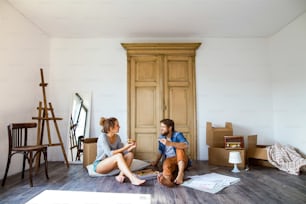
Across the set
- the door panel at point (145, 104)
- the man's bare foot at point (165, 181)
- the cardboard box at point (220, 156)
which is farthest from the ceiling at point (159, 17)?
the man's bare foot at point (165, 181)

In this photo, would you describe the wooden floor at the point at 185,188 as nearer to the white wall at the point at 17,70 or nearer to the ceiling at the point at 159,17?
the white wall at the point at 17,70

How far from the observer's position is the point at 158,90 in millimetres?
4516

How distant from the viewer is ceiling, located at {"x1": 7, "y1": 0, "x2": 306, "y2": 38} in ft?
11.1

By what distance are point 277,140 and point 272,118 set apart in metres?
0.48

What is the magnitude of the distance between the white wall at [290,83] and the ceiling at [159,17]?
26 centimetres

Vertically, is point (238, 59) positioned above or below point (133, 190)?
above

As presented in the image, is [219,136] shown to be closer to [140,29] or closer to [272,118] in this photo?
[272,118]

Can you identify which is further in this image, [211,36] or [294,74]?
[211,36]

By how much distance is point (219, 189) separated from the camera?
256cm

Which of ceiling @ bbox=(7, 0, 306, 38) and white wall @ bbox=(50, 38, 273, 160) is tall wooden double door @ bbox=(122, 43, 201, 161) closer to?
A: white wall @ bbox=(50, 38, 273, 160)

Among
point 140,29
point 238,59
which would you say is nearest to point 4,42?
point 140,29

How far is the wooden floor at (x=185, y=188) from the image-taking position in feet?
7.45

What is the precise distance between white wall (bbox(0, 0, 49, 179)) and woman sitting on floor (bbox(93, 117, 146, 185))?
57.5 inches

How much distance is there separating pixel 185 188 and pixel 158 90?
7.65 feet
